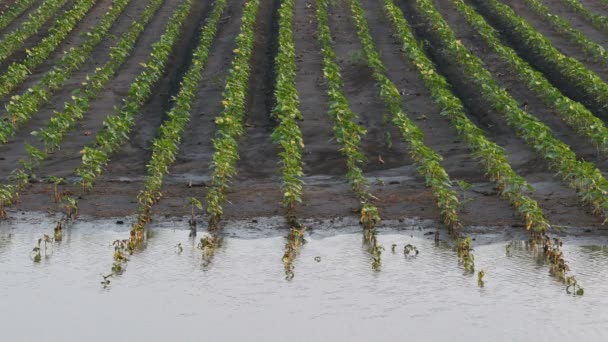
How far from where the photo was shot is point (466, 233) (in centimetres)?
1622

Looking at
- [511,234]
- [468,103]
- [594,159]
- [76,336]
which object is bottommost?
[76,336]

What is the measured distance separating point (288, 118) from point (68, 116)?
472cm

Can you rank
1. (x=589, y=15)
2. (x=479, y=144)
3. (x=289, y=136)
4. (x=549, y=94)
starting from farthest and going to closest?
(x=589, y=15)
(x=549, y=94)
(x=289, y=136)
(x=479, y=144)

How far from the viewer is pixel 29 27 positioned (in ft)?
115

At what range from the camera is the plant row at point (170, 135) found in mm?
17500

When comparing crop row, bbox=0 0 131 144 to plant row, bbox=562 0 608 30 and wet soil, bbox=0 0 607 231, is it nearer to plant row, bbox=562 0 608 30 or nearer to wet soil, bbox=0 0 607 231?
wet soil, bbox=0 0 607 231

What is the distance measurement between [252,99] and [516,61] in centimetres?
676

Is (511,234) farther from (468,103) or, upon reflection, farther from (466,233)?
(468,103)

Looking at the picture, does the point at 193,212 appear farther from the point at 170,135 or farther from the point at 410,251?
the point at 170,135

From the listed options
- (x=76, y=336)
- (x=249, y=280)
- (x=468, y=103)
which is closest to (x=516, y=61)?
(x=468, y=103)

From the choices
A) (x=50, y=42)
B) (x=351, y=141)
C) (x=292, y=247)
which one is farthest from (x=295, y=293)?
(x=50, y=42)

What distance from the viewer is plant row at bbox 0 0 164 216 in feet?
61.5

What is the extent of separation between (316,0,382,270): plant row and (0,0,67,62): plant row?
9024 millimetres

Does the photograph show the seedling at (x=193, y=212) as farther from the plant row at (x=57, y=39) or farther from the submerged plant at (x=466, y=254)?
the plant row at (x=57, y=39)
